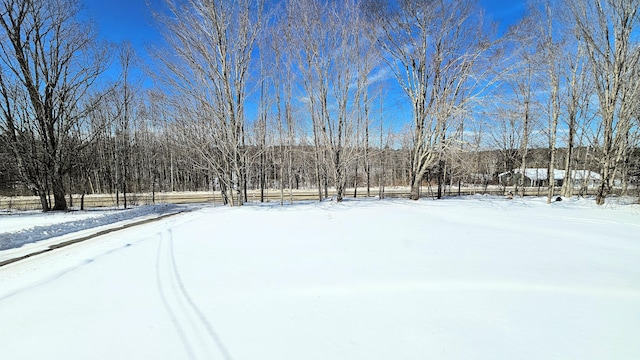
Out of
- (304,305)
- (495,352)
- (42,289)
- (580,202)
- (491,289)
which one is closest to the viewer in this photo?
(495,352)

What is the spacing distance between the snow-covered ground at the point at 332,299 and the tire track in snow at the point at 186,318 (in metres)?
0.02

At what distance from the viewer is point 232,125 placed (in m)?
13.3

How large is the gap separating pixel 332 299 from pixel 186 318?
5.35ft

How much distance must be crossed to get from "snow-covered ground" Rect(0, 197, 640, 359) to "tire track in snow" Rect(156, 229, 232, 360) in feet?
0.06

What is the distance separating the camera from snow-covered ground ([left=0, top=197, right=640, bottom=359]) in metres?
2.50

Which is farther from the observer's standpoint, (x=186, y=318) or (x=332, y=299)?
(x=332, y=299)

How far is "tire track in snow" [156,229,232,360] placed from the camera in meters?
2.52

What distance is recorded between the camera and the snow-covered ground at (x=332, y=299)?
8.19 ft

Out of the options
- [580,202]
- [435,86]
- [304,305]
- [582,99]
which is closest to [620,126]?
[580,202]

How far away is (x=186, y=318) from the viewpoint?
10.0ft

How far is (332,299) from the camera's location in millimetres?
3408

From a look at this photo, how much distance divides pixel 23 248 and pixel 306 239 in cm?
709

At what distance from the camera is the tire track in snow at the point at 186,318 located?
252 centimetres

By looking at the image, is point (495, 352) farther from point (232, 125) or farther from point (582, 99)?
point (582, 99)
